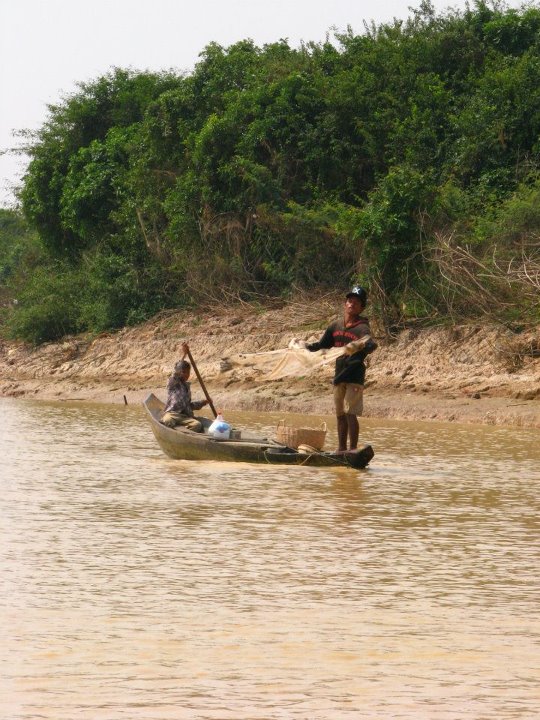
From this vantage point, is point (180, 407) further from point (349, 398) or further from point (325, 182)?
point (325, 182)

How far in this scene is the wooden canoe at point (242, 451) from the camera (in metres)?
12.5

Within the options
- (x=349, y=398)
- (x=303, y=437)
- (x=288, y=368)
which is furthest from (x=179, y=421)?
(x=288, y=368)

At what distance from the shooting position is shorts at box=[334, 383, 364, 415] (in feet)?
40.8

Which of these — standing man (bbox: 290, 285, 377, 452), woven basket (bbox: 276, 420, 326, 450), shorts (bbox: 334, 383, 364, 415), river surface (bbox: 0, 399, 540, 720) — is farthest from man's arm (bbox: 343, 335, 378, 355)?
river surface (bbox: 0, 399, 540, 720)

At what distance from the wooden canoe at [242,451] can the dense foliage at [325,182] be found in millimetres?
7335

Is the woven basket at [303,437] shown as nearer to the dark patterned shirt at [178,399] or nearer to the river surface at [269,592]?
the river surface at [269,592]

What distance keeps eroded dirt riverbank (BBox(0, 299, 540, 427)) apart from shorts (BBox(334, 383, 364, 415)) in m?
0.42

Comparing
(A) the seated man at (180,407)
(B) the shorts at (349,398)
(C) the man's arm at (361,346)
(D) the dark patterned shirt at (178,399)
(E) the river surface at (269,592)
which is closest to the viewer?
(E) the river surface at (269,592)

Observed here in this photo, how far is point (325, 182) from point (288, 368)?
624 cm

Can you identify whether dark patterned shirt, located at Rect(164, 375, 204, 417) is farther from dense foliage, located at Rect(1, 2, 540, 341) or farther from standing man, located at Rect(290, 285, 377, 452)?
dense foliage, located at Rect(1, 2, 540, 341)

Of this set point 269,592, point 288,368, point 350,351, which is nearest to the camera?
point 269,592

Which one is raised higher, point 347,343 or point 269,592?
point 347,343

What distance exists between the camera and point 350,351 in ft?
39.7

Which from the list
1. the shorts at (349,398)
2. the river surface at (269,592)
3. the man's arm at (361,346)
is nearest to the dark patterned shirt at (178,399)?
the river surface at (269,592)
